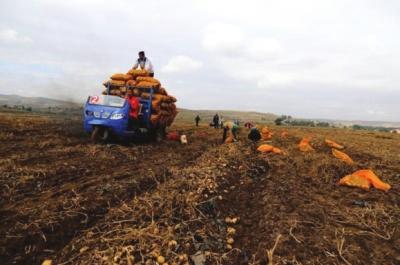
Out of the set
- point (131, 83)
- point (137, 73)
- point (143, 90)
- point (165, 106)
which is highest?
point (137, 73)

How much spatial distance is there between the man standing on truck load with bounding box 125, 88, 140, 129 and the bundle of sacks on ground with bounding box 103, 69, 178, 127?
576 mm

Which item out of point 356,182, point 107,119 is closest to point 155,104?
point 107,119

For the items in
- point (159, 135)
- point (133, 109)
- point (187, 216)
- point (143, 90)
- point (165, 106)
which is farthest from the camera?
point (159, 135)

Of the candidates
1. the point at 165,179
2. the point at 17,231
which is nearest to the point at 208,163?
the point at 165,179

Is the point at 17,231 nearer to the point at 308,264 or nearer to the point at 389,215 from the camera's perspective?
the point at 308,264

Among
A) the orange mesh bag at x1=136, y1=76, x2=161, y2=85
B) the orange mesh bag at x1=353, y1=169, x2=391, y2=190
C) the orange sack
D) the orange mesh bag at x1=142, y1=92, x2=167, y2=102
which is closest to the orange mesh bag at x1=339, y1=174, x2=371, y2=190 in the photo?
the orange sack

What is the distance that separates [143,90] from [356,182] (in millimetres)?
8233

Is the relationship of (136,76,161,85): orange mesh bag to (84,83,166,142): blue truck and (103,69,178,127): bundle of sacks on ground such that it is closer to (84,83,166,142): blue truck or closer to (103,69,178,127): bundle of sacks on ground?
(103,69,178,127): bundle of sacks on ground

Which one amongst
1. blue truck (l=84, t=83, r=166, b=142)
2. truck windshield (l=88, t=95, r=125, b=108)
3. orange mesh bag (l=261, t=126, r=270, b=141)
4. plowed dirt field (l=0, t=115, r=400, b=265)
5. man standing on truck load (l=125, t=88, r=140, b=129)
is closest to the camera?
plowed dirt field (l=0, t=115, r=400, b=265)

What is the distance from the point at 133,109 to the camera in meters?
10.6

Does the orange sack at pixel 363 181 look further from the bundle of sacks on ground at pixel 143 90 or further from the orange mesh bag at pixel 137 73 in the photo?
the orange mesh bag at pixel 137 73

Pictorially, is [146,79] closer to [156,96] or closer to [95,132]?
[156,96]

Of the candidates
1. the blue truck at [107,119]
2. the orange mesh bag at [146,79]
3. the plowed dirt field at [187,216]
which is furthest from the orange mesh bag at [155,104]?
the plowed dirt field at [187,216]

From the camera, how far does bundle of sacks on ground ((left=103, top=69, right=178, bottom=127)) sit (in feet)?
37.1
